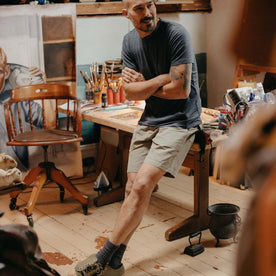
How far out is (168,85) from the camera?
8.64 feet

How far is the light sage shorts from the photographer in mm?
2680

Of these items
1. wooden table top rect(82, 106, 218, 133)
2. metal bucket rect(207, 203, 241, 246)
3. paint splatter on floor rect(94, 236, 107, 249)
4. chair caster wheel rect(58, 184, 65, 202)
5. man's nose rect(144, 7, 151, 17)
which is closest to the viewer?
man's nose rect(144, 7, 151, 17)

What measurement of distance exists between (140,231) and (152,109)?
3.14 feet

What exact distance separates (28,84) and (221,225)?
7.39 feet

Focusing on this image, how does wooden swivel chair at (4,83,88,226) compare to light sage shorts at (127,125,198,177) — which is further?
wooden swivel chair at (4,83,88,226)

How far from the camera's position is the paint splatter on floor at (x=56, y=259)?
2.83 metres

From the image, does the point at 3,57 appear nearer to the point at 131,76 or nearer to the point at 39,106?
the point at 39,106

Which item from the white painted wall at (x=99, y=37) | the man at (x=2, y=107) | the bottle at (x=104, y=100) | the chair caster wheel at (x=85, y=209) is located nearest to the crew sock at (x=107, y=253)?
the chair caster wheel at (x=85, y=209)

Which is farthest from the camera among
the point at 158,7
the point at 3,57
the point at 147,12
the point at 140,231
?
the point at 158,7

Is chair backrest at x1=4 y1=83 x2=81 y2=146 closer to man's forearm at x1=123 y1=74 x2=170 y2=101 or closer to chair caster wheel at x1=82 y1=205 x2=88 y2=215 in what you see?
chair caster wheel at x1=82 y1=205 x2=88 y2=215

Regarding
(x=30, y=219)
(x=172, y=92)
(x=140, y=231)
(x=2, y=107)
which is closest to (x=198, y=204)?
(x=140, y=231)

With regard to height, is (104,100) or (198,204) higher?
(104,100)

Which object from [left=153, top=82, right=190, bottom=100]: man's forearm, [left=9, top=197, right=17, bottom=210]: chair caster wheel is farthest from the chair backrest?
[left=153, top=82, right=190, bottom=100]: man's forearm

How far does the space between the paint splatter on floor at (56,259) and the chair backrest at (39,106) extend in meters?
1.02
